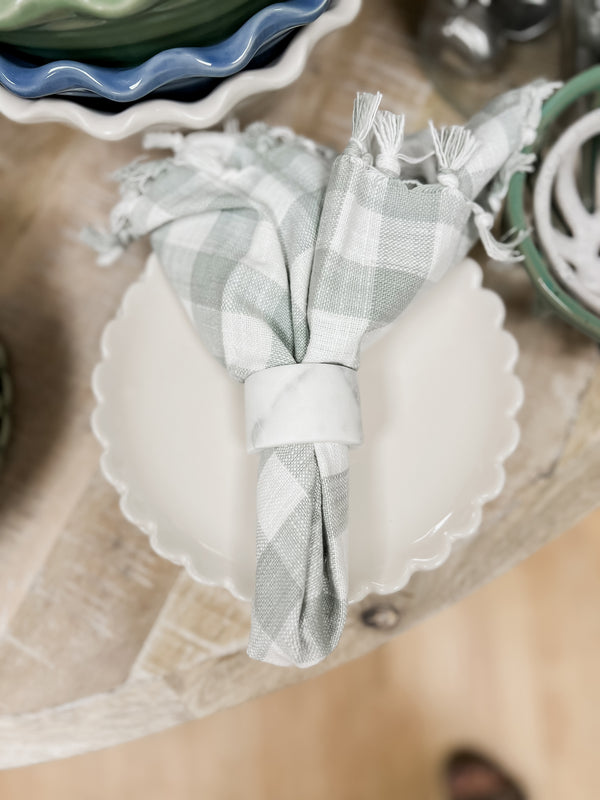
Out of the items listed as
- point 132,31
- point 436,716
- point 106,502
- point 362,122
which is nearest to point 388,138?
point 362,122

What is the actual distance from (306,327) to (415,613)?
0.19 meters

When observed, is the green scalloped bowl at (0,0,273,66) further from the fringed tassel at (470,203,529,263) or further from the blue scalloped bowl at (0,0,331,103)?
the fringed tassel at (470,203,529,263)

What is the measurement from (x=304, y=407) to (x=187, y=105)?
14 cm

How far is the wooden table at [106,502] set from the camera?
38cm

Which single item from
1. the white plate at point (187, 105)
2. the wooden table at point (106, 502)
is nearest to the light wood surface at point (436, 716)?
the wooden table at point (106, 502)

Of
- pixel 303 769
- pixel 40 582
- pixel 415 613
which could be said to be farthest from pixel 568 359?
pixel 303 769

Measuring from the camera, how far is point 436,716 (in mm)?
716

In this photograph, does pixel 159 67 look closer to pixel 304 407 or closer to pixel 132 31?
pixel 132 31

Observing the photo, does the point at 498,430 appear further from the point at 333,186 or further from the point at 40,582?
the point at 40,582

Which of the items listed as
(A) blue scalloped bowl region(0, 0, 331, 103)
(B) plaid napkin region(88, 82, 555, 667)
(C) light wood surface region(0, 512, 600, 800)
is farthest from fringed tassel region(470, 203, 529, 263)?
(C) light wood surface region(0, 512, 600, 800)

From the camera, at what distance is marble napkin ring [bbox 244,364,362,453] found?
11.1 inches

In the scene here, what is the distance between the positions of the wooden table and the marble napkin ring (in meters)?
0.14

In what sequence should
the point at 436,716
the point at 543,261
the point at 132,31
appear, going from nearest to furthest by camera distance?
1. the point at 132,31
2. the point at 543,261
3. the point at 436,716

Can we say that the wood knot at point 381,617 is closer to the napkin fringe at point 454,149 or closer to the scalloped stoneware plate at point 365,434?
the scalloped stoneware plate at point 365,434
